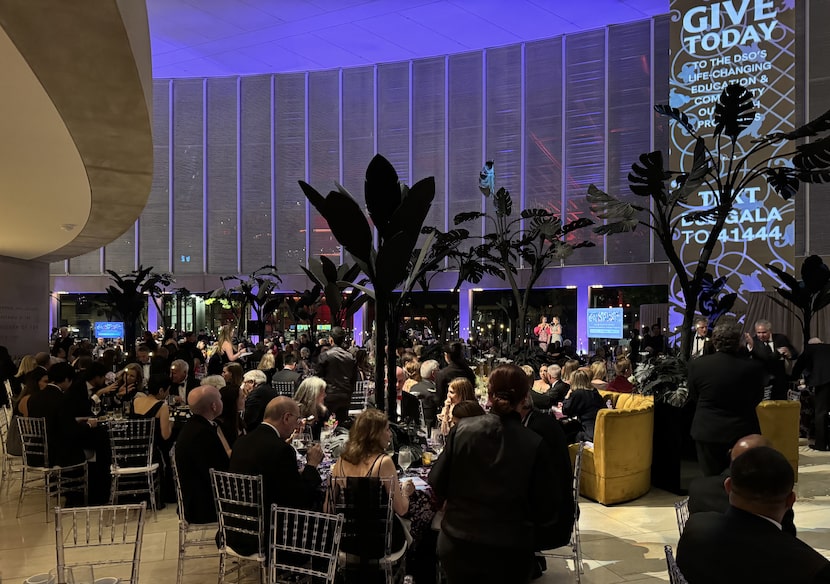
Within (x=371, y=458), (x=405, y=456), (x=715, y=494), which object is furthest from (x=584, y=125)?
(x=715, y=494)

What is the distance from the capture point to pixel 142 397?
19.0ft

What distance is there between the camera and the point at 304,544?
3039mm

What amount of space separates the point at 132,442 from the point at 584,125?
52.9 feet

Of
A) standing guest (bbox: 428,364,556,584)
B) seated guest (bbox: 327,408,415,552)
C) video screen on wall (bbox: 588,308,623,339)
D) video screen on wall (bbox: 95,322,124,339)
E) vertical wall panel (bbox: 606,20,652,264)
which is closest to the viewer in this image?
standing guest (bbox: 428,364,556,584)

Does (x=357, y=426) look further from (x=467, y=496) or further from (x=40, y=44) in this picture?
(x=40, y=44)

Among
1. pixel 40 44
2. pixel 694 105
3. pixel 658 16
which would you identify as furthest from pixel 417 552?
pixel 658 16

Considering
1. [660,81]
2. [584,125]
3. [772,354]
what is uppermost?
[660,81]

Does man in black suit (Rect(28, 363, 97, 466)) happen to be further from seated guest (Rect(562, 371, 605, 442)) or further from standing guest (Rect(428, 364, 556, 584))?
standing guest (Rect(428, 364, 556, 584))

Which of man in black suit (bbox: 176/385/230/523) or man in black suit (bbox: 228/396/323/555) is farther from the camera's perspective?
man in black suit (bbox: 176/385/230/523)

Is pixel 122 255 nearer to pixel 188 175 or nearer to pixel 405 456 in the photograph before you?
pixel 188 175

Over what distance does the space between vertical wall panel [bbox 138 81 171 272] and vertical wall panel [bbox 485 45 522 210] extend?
1130 centimetres

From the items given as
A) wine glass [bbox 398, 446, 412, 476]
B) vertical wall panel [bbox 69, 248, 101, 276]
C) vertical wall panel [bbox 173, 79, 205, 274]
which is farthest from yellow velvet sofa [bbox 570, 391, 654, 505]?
vertical wall panel [bbox 69, 248, 101, 276]

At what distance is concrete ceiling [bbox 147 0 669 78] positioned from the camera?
17.6m

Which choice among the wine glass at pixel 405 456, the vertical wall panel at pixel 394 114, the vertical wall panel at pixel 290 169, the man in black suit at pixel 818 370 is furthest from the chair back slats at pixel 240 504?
the vertical wall panel at pixel 290 169
